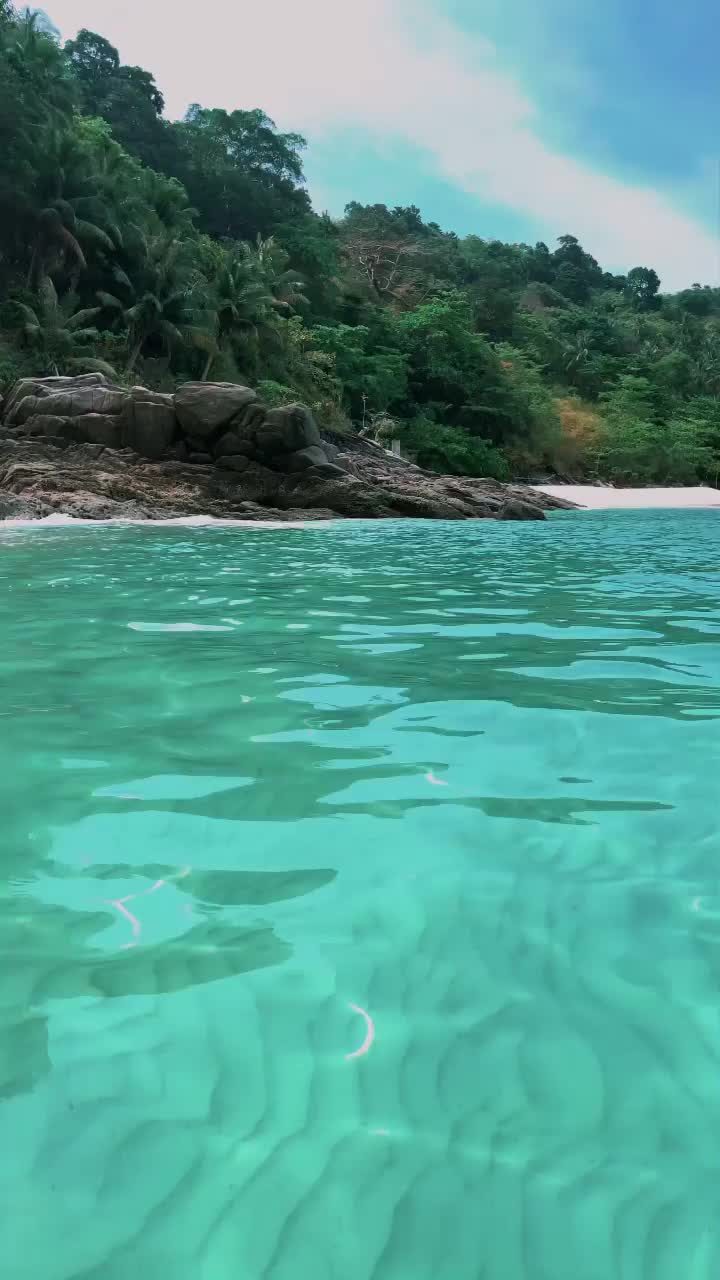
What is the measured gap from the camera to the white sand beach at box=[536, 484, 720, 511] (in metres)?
31.5

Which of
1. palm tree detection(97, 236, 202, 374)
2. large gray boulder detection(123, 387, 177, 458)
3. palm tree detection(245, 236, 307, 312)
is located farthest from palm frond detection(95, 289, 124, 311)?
large gray boulder detection(123, 387, 177, 458)

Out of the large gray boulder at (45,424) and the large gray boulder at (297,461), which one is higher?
the large gray boulder at (45,424)

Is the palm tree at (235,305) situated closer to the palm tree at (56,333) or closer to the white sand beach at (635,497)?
the palm tree at (56,333)

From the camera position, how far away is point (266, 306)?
113ft

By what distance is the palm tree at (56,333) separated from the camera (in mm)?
27891

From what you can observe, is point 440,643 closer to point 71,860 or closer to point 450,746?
point 450,746

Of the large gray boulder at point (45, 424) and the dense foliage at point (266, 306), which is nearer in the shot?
the large gray boulder at point (45, 424)

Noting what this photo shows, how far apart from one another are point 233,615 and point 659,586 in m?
3.99

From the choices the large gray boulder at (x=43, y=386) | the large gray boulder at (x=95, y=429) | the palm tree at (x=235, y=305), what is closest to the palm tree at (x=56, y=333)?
the palm tree at (x=235, y=305)

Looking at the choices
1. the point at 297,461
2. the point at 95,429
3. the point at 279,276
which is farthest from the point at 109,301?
the point at 297,461

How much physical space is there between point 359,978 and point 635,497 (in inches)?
1345

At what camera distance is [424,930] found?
1857 millimetres

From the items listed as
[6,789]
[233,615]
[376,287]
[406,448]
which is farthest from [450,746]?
[376,287]

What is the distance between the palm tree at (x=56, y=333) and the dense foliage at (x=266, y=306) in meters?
0.08
